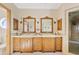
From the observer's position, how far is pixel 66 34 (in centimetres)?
158

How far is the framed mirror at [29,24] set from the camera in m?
1.59

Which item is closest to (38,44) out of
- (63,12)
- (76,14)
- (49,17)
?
(49,17)

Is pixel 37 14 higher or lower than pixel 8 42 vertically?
higher

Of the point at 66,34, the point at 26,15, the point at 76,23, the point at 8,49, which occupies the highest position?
the point at 26,15

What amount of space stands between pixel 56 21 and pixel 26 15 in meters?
0.44

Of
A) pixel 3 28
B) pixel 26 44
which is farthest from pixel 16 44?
pixel 3 28

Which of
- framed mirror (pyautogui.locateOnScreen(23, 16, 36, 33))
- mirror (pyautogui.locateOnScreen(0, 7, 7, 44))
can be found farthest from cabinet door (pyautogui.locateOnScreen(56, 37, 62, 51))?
mirror (pyautogui.locateOnScreen(0, 7, 7, 44))

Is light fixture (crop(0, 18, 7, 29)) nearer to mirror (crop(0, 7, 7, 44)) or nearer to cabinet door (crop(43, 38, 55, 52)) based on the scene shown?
mirror (crop(0, 7, 7, 44))

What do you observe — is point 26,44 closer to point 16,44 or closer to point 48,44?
point 16,44

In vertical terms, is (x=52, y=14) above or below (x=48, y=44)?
above

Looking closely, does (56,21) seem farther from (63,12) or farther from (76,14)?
(76,14)

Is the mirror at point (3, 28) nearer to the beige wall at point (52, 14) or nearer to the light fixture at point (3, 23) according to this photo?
the light fixture at point (3, 23)

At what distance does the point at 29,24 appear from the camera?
1664 mm

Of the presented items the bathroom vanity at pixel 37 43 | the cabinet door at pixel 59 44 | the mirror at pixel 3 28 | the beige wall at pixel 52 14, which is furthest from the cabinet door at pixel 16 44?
the cabinet door at pixel 59 44
